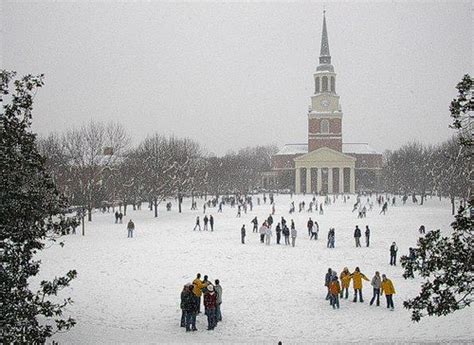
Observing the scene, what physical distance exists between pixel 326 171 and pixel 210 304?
258 feet

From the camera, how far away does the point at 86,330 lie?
13102 mm

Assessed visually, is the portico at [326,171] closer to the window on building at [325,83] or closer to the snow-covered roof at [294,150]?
the window on building at [325,83]

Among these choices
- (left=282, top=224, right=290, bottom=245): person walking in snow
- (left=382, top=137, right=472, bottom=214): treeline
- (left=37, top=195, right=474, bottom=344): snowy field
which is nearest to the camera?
A: (left=37, top=195, right=474, bottom=344): snowy field

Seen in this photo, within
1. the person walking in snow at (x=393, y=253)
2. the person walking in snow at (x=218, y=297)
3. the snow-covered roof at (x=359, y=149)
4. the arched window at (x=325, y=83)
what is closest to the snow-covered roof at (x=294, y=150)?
the snow-covered roof at (x=359, y=149)

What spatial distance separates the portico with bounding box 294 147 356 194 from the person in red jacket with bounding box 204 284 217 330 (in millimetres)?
75379

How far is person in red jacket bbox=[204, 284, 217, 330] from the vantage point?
43.3ft

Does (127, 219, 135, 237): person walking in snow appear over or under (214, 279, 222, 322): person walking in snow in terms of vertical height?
over

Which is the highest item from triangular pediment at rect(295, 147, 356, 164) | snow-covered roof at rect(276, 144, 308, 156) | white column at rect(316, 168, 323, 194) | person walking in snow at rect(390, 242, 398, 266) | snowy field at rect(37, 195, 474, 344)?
snow-covered roof at rect(276, 144, 308, 156)

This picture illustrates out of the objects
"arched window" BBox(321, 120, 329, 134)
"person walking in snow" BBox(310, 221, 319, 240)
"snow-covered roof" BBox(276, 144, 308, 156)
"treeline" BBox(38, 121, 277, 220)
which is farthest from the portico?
"person walking in snow" BBox(310, 221, 319, 240)

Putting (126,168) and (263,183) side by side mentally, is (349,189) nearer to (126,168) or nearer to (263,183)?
(263,183)

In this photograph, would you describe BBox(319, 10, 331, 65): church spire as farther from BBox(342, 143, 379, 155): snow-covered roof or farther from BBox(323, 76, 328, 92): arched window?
BBox(342, 143, 379, 155): snow-covered roof

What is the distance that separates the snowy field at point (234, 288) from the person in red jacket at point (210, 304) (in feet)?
→ 0.98

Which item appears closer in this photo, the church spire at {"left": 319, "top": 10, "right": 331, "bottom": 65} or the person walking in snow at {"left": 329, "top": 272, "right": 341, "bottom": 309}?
the person walking in snow at {"left": 329, "top": 272, "right": 341, "bottom": 309}

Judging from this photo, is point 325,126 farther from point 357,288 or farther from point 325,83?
point 357,288
